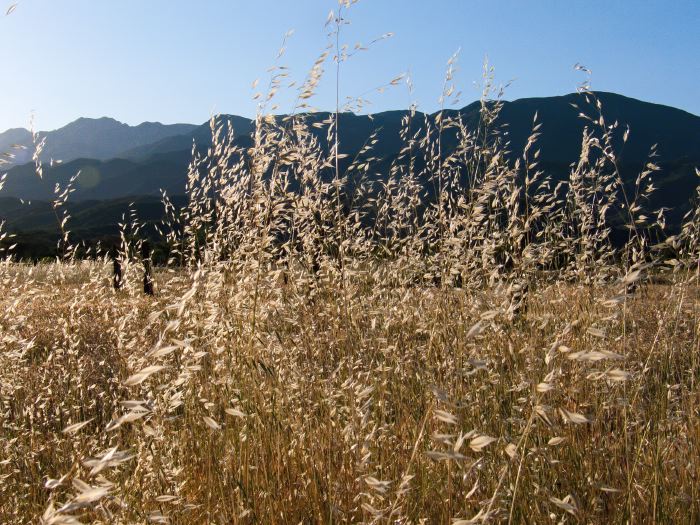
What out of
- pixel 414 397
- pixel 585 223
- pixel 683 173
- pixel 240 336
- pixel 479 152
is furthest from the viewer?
pixel 683 173

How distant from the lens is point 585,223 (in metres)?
3.87

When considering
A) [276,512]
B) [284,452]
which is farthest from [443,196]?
[276,512]

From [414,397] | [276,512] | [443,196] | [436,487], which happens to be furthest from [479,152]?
[276,512]

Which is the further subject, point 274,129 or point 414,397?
point 414,397

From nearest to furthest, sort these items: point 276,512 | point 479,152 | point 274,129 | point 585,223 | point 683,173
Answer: point 276,512
point 274,129
point 479,152
point 585,223
point 683,173

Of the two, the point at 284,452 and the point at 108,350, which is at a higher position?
the point at 284,452

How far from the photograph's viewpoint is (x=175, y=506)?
2.30 m

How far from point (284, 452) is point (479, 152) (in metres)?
2.20

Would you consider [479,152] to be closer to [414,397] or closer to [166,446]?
[414,397]

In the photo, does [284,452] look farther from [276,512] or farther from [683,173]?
[683,173]

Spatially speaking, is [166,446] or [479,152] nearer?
[166,446]

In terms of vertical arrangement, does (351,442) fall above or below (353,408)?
below

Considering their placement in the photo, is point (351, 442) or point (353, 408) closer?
point (353, 408)

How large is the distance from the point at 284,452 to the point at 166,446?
31.6 inches
